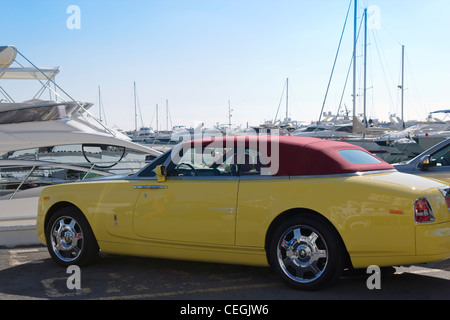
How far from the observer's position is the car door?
5352mm

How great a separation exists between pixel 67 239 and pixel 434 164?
555 cm

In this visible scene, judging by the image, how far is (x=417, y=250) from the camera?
15.1 feet

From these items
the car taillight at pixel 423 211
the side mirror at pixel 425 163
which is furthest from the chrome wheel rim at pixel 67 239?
the side mirror at pixel 425 163

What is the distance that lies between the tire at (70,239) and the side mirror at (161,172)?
108cm

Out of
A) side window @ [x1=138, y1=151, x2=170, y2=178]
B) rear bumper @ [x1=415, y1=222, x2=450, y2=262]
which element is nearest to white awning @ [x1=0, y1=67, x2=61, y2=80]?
side window @ [x1=138, y1=151, x2=170, y2=178]

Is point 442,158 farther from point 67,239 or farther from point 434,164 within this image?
point 67,239

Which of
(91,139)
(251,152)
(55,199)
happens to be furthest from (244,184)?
(91,139)

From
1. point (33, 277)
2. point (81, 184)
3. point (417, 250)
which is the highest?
point (81, 184)

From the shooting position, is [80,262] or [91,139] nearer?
[80,262]

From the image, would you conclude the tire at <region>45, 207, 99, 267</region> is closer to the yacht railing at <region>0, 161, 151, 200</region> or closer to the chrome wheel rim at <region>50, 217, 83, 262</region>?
the chrome wheel rim at <region>50, 217, 83, 262</region>
